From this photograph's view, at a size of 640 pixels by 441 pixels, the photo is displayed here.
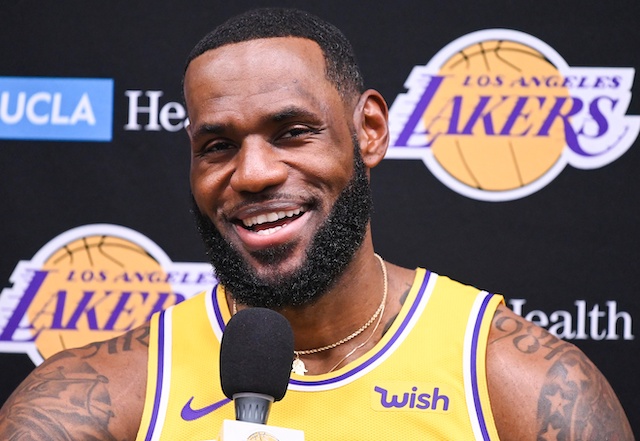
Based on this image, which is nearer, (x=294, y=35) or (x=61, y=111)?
(x=294, y=35)

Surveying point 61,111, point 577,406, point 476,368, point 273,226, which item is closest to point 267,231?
point 273,226

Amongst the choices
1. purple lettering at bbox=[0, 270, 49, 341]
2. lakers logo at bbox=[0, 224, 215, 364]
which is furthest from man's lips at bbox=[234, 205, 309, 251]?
purple lettering at bbox=[0, 270, 49, 341]

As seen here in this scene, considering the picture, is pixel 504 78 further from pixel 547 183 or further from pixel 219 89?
pixel 219 89

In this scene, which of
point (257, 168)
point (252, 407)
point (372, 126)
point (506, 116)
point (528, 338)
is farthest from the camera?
point (506, 116)

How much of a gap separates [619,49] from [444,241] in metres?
0.51

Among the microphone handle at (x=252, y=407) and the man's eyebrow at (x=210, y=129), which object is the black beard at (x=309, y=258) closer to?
the man's eyebrow at (x=210, y=129)

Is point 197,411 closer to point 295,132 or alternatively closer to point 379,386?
point 379,386

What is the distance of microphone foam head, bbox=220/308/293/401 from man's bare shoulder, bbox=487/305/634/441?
0.46 meters

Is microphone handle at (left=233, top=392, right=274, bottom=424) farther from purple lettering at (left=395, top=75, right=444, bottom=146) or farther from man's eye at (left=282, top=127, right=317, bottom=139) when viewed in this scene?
purple lettering at (left=395, top=75, right=444, bottom=146)

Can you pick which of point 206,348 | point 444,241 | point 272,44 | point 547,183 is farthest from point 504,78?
point 206,348

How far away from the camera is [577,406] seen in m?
1.40

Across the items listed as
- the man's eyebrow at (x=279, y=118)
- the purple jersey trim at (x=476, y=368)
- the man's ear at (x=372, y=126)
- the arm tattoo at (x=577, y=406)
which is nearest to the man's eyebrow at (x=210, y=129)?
the man's eyebrow at (x=279, y=118)

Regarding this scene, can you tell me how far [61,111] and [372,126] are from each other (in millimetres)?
729

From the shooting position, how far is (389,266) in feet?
5.38
